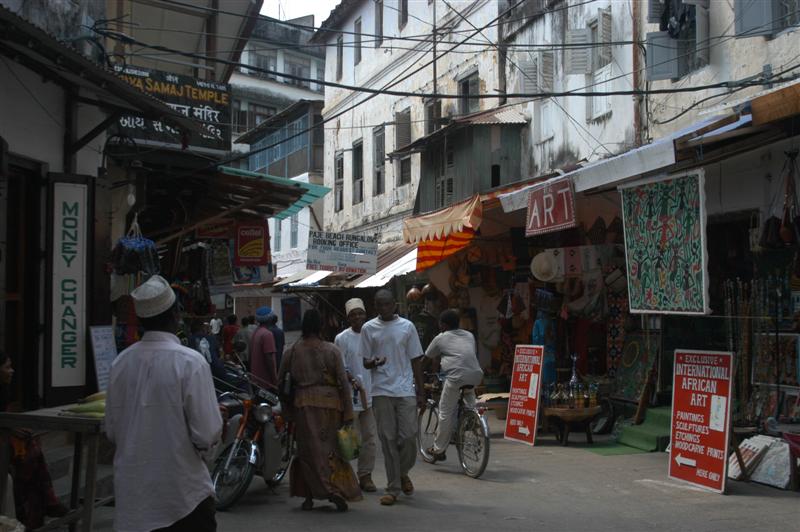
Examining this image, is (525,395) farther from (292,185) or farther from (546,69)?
(546,69)

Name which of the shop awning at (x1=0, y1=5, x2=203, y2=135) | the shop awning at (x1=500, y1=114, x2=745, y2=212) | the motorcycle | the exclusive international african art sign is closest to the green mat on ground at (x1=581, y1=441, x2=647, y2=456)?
the exclusive international african art sign

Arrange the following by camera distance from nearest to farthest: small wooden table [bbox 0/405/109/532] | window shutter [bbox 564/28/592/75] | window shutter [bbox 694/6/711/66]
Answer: small wooden table [bbox 0/405/109/532] < window shutter [bbox 694/6/711/66] < window shutter [bbox 564/28/592/75]

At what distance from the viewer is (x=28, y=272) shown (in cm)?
810

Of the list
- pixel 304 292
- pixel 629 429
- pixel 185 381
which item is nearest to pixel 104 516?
pixel 185 381

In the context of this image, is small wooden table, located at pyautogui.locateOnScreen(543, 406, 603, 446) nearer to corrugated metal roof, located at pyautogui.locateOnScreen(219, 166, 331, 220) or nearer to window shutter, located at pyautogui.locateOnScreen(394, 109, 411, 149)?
corrugated metal roof, located at pyautogui.locateOnScreen(219, 166, 331, 220)

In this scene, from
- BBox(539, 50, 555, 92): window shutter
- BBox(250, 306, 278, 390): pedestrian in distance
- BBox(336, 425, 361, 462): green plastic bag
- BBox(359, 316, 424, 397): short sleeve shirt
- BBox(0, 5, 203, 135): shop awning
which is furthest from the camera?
BBox(539, 50, 555, 92): window shutter

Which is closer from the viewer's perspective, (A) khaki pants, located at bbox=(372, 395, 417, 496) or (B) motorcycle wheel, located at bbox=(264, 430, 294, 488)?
(A) khaki pants, located at bbox=(372, 395, 417, 496)

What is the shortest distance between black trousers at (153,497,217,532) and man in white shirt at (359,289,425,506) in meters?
3.84

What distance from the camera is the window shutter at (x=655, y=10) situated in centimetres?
1291

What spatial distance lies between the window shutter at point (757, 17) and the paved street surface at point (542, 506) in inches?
219

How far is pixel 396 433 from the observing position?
26.3 feet

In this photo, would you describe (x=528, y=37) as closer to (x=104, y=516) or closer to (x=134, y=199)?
(x=134, y=199)

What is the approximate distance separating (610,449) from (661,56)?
5.89m

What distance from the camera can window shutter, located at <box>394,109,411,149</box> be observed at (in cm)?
2428
